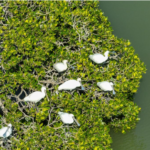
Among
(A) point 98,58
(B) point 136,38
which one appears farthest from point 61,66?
(B) point 136,38

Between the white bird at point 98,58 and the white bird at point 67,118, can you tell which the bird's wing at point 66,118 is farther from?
the white bird at point 98,58

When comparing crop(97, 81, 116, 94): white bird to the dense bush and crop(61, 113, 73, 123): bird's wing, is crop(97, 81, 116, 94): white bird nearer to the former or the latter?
the dense bush

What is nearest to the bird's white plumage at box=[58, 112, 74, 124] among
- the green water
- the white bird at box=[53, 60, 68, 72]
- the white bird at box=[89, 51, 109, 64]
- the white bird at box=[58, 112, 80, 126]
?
the white bird at box=[58, 112, 80, 126]

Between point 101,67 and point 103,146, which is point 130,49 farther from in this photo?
point 103,146

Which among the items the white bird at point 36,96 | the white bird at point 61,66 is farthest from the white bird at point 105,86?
the white bird at point 36,96

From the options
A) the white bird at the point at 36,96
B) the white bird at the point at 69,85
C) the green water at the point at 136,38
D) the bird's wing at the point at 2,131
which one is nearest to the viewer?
the bird's wing at the point at 2,131

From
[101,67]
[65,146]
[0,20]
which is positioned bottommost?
[65,146]

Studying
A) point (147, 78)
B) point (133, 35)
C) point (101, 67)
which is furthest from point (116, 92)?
point (133, 35)
